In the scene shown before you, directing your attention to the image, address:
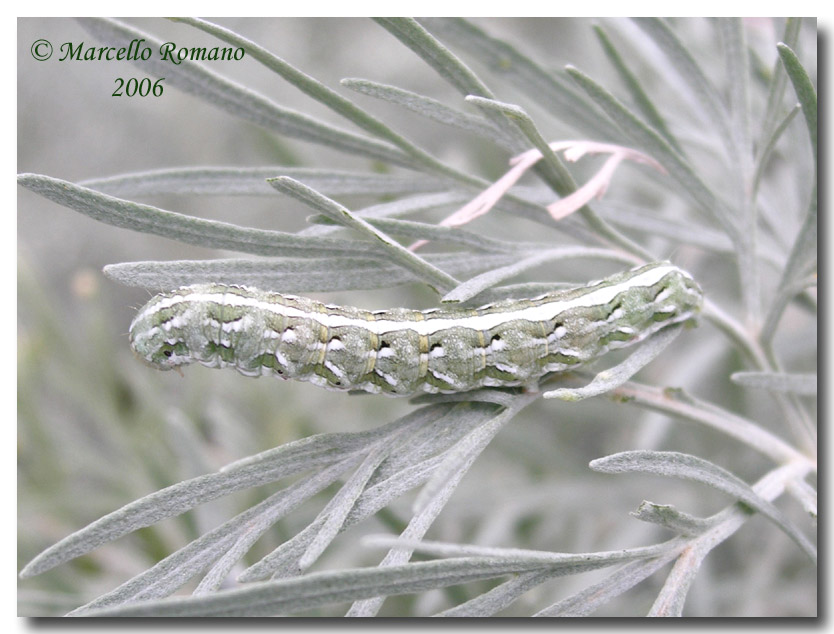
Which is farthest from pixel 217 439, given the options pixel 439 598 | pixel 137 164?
pixel 137 164

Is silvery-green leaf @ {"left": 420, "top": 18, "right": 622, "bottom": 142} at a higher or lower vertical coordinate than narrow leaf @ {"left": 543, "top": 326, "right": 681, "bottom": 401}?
higher

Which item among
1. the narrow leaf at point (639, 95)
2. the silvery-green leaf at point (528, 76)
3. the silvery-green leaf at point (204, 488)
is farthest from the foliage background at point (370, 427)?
the silvery-green leaf at point (204, 488)

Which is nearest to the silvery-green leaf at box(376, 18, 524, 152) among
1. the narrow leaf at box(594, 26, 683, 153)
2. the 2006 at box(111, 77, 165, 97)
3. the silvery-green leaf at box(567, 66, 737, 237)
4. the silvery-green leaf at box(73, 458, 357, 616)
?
the silvery-green leaf at box(567, 66, 737, 237)

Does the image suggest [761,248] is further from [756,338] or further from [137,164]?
[137,164]

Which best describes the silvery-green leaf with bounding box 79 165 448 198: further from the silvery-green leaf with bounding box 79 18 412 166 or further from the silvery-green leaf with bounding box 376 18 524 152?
the silvery-green leaf with bounding box 376 18 524 152

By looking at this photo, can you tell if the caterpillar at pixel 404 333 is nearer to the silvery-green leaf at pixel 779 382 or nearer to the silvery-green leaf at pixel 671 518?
the silvery-green leaf at pixel 779 382

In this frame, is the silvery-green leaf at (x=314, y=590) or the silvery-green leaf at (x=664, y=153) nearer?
the silvery-green leaf at (x=314, y=590)

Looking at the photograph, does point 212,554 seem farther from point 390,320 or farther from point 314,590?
point 390,320

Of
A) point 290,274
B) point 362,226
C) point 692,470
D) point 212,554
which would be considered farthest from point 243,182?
point 692,470

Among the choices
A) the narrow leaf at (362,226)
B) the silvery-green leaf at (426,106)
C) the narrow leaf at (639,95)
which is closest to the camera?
the narrow leaf at (362,226)
